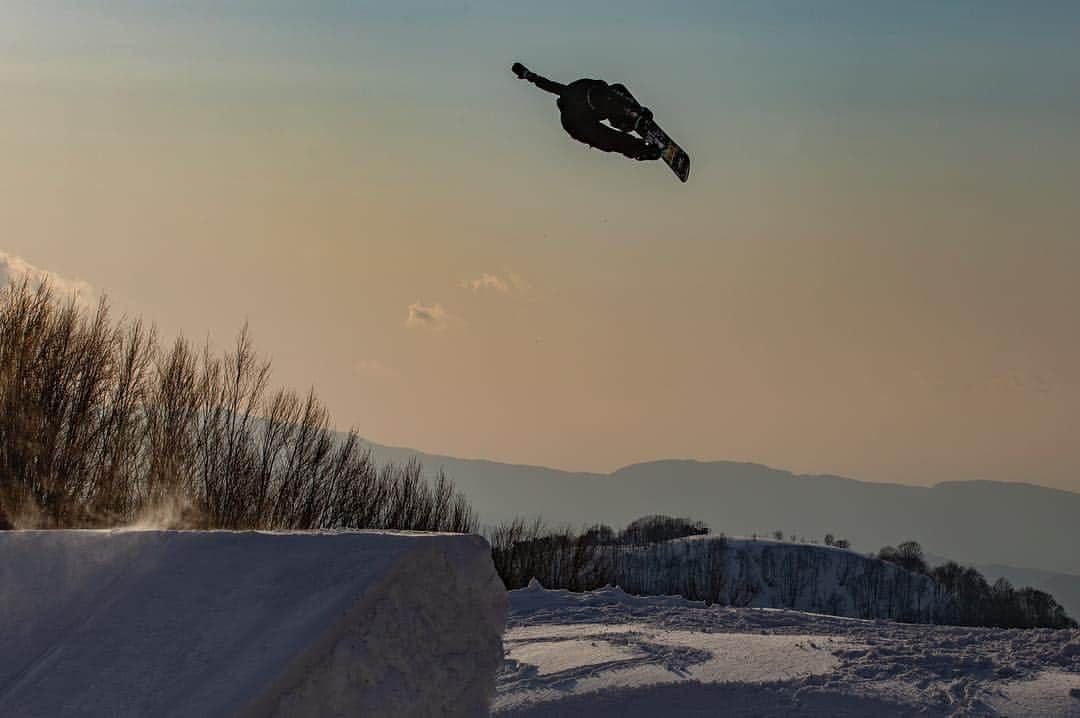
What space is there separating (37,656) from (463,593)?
4.20 ft

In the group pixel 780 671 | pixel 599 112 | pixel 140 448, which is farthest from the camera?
pixel 140 448

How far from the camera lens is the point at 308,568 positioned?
12.6 ft

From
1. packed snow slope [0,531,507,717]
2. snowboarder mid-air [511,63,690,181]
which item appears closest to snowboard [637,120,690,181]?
snowboarder mid-air [511,63,690,181]

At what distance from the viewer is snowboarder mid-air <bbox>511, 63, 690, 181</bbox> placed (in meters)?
8.87

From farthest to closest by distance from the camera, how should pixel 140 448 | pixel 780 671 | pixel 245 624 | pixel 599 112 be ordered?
pixel 140 448, pixel 599 112, pixel 780 671, pixel 245 624

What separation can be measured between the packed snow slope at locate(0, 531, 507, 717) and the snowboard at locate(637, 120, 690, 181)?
5.38m

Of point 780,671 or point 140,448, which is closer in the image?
point 780,671

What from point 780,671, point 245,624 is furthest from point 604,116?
point 245,624

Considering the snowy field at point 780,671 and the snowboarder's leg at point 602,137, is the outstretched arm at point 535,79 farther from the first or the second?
the snowy field at point 780,671

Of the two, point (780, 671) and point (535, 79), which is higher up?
point (535, 79)

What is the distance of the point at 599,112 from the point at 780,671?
382 centimetres

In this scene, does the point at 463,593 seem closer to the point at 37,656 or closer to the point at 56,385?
the point at 37,656

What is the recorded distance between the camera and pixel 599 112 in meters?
8.85

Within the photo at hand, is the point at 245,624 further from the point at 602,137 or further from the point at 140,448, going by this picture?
the point at 140,448
